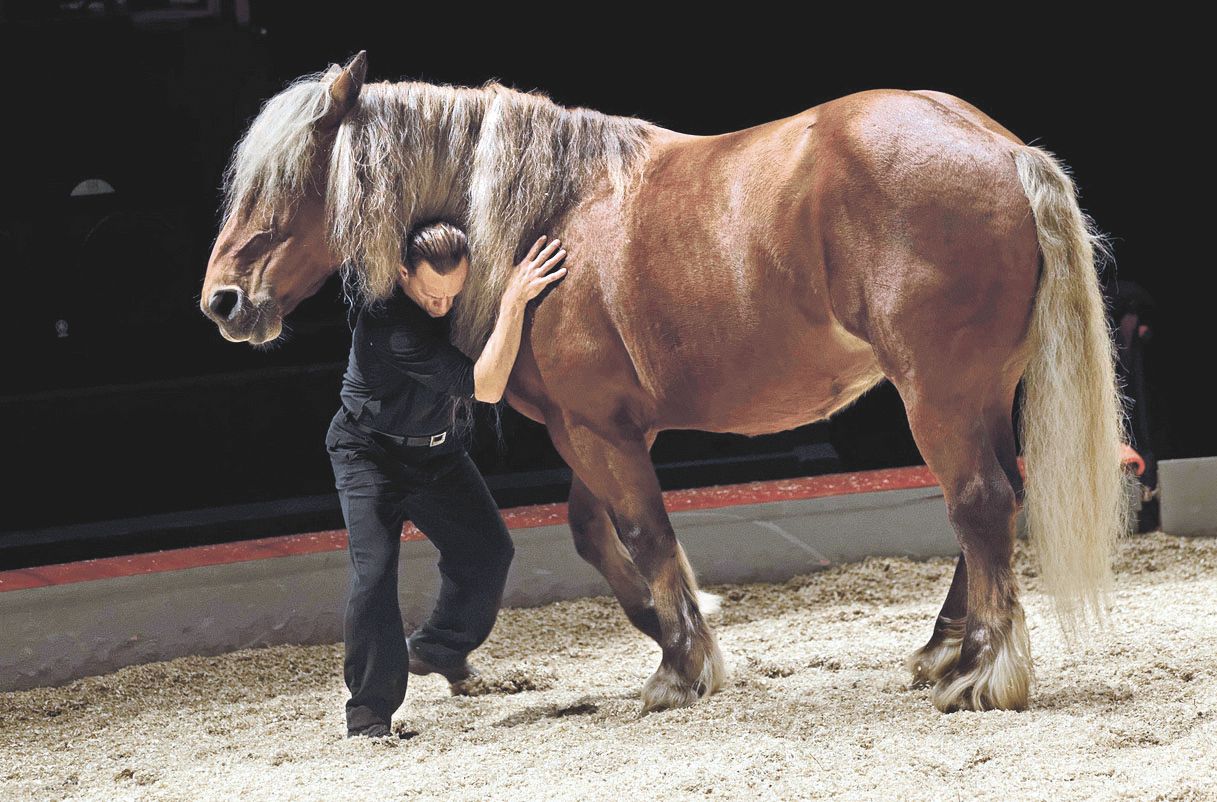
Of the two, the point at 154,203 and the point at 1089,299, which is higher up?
the point at 154,203

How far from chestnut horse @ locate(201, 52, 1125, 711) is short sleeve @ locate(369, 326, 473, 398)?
13 centimetres

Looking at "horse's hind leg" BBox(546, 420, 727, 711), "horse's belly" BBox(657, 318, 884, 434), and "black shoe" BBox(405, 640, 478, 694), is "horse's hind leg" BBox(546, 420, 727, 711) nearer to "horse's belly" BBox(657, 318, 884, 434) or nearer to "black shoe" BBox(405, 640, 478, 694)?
"horse's belly" BBox(657, 318, 884, 434)

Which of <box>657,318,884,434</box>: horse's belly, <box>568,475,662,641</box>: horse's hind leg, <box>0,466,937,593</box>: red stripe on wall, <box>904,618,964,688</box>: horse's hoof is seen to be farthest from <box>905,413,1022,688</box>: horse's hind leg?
<box>0,466,937,593</box>: red stripe on wall

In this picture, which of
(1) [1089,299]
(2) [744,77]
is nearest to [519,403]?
(1) [1089,299]

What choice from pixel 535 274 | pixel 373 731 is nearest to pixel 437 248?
pixel 535 274

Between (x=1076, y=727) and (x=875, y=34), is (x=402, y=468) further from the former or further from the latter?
(x=875, y=34)

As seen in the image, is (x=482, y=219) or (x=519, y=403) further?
(x=519, y=403)

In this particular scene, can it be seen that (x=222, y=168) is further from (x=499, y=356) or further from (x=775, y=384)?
(x=775, y=384)

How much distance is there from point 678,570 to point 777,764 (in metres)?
0.59

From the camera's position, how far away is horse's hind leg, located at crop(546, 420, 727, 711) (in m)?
2.57

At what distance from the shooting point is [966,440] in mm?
2250

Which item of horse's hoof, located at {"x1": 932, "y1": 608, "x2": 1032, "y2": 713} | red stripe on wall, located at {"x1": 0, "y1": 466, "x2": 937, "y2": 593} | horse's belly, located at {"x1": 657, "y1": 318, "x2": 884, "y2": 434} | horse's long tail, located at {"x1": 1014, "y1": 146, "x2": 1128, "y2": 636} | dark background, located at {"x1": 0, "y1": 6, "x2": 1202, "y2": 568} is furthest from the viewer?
dark background, located at {"x1": 0, "y1": 6, "x2": 1202, "y2": 568}

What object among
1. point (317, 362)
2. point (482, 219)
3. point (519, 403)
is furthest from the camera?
point (317, 362)

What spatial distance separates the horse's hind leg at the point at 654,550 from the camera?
101 inches
